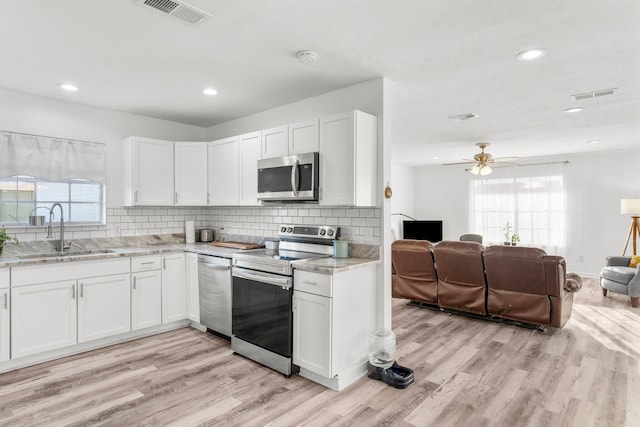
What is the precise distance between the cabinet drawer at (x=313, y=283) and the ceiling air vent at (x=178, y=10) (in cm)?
186

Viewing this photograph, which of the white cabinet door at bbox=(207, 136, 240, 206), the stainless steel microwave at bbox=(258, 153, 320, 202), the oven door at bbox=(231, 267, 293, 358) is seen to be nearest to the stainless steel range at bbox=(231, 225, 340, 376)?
Result: the oven door at bbox=(231, 267, 293, 358)

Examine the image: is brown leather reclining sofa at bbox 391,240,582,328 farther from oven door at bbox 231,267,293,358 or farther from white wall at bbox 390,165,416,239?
white wall at bbox 390,165,416,239

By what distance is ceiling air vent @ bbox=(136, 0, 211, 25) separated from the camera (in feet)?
6.55

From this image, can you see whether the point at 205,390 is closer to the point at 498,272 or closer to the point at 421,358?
the point at 421,358

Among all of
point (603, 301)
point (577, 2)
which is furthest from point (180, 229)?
point (603, 301)

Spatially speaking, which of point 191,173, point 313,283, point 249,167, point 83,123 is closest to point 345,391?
point 313,283

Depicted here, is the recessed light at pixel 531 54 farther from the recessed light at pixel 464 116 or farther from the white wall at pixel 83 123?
the white wall at pixel 83 123

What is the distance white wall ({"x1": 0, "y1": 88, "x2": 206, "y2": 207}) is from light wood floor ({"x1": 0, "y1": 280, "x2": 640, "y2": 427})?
1953 mm

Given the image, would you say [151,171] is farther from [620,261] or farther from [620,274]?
[620,261]

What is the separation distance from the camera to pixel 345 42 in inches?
97.6

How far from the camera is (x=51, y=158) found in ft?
12.2

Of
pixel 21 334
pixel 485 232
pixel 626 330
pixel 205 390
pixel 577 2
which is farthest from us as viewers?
pixel 485 232

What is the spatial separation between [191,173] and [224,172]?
488 millimetres

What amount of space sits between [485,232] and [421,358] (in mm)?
5842
